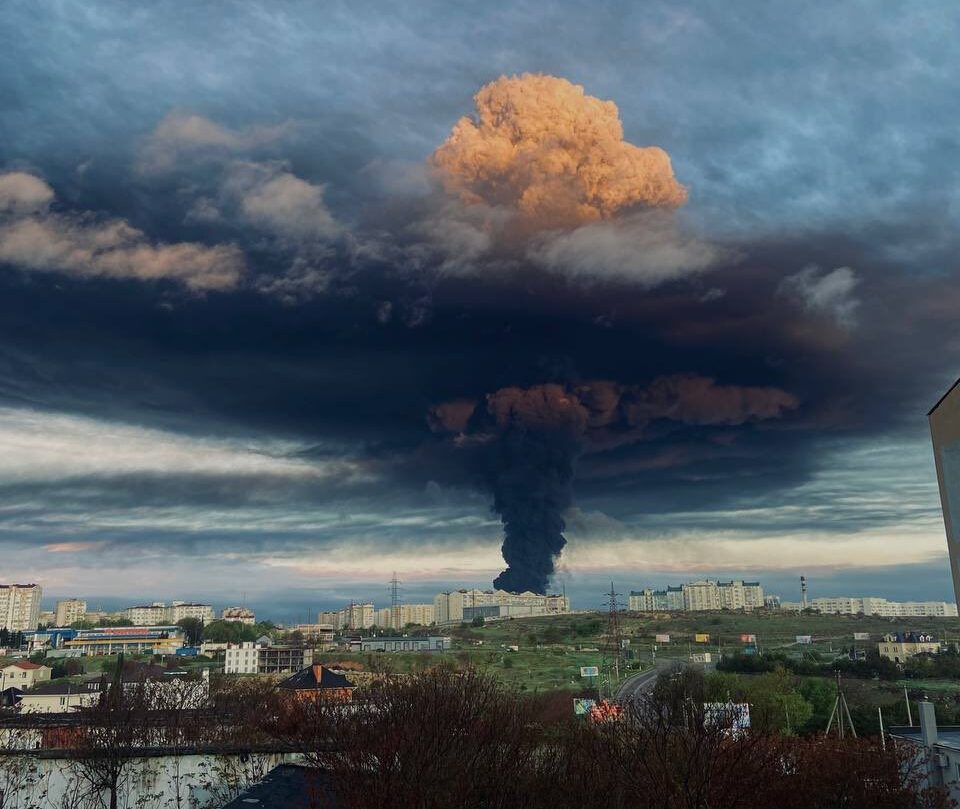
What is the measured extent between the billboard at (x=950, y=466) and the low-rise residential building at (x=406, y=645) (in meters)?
114

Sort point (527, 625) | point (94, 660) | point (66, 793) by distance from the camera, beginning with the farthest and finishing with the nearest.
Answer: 1. point (527, 625)
2. point (94, 660)
3. point (66, 793)

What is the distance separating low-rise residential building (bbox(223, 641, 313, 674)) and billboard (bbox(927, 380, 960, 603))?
361 ft

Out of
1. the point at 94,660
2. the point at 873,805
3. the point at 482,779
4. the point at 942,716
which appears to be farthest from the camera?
the point at 94,660

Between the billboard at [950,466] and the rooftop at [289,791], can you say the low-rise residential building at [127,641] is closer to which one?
the rooftop at [289,791]

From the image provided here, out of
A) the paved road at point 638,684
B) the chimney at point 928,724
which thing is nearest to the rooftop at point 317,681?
the paved road at point 638,684

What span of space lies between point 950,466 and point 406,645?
12988 centimetres

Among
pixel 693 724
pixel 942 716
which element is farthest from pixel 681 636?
pixel 693 724

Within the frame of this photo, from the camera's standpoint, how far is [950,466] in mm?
19578

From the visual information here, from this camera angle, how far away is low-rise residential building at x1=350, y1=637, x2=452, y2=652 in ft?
435

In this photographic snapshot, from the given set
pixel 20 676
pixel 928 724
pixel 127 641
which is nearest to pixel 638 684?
pixel 928 724

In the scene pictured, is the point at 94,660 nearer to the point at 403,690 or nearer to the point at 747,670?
the point at 747,670

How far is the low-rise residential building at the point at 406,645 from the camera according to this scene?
13262 cm

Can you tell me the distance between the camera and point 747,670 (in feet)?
297

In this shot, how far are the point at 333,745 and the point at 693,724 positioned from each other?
8.66m
